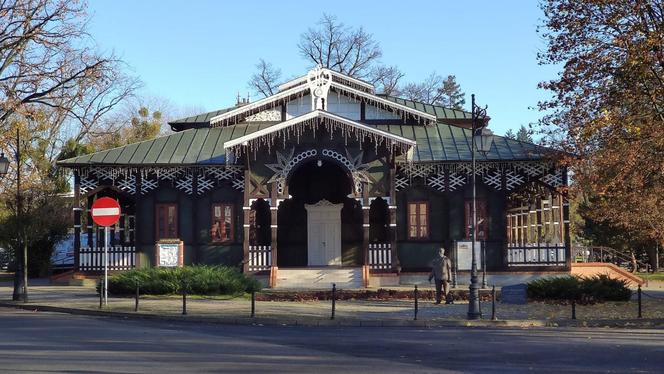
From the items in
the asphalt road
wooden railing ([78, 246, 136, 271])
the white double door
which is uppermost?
→ the white double door

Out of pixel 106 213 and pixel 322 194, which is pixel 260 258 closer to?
pixel 322 194

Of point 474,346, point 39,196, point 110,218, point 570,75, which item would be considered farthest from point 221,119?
point 474,346

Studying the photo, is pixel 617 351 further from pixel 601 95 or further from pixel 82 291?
pixel 82 291

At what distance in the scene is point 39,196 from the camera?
1145 inches

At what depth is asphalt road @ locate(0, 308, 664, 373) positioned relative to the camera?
12.3 m

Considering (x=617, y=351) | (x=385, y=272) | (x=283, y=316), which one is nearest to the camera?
(x=617, y=351)

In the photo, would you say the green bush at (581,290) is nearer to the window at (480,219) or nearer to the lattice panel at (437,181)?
the window at (480,219)

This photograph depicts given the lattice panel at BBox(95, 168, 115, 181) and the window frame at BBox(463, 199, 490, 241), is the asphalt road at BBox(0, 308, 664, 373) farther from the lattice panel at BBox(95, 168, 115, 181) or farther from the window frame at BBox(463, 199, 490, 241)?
the window frame at BBox(463, 199, 490, 241)

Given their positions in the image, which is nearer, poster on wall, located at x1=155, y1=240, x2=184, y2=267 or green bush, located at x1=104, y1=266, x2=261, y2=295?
green bush, located at x1=104, y1=266, x2=261, y2=295

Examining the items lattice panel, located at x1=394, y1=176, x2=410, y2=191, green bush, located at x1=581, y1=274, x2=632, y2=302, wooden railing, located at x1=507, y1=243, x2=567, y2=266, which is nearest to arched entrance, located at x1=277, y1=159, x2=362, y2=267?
lattice panel, located at x1=394, y1=176, x2=410, y2=191

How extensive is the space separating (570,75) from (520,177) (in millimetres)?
8183

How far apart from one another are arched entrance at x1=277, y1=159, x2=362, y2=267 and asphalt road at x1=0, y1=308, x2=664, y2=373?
14.8m

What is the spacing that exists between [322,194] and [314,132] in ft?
13.5

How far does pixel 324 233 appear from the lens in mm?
34281
